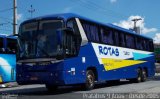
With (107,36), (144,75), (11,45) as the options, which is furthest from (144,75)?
(11,45)

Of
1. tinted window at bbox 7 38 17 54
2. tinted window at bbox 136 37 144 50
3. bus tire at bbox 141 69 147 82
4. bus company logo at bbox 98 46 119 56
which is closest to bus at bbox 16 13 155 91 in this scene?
bus company logo at bbox 98 46 119 56

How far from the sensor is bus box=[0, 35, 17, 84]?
22.5 m

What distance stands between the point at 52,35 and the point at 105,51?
5114mm

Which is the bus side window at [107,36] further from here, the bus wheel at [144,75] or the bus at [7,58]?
the bus wheel at [144,75]

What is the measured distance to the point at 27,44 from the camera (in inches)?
672

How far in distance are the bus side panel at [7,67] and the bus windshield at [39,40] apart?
5472mm

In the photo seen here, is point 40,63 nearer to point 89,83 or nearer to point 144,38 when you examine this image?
point 89,83

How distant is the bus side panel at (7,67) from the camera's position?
74.1 ft

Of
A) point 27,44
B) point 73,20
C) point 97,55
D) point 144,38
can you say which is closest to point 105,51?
point 97,55

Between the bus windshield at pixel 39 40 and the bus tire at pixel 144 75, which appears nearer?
the bus windshield at pixel 39 40

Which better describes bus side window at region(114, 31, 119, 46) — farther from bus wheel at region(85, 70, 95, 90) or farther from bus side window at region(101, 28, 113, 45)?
bus wheel at region(85, 70, 95, 90)

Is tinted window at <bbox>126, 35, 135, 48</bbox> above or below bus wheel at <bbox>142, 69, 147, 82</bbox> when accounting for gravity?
above

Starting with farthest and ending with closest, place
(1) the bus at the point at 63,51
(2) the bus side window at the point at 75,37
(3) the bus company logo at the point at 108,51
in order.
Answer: (3) the bus company logo at the point at 108,51
(2) the bus side window at the point at 75,37
(1) the bus at the point at 63,51

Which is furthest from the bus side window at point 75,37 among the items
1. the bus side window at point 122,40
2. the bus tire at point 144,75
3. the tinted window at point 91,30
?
the bus tire at point 144,75
